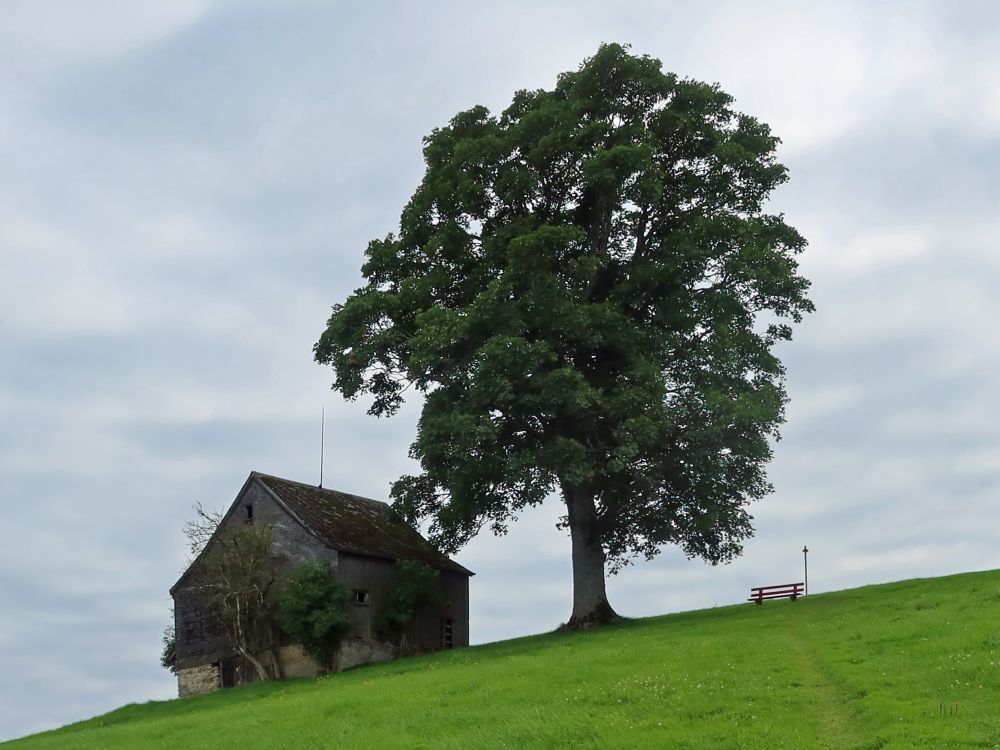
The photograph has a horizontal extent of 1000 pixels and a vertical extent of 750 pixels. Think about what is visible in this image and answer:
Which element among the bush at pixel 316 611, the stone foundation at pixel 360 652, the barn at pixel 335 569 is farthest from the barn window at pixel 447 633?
the bush at pixel 316 611

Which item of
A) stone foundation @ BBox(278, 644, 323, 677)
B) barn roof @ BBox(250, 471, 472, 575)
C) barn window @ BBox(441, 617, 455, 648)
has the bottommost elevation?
stone foundation @ BBox(278, 644, 323, 677)

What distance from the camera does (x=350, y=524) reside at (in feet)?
184

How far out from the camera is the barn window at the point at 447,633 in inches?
2238

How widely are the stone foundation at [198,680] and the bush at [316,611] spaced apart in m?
5.78

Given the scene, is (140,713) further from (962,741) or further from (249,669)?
(962,741)

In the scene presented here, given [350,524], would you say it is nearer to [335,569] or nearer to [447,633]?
[335,569]

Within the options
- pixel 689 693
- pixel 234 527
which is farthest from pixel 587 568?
pixel 689 693

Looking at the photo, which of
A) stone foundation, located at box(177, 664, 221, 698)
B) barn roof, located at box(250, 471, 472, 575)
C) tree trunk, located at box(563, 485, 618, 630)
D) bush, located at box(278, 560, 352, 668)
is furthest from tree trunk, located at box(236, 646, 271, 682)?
tree trunk, located at box(563, 485, 618, 630)

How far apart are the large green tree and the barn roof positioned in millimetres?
7057

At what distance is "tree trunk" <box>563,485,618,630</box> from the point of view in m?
45.4

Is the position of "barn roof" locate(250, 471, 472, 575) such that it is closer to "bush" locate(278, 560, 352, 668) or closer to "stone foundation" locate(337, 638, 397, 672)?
"bush" locate(278, 560, 352, 668)

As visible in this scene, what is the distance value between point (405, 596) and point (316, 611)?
4863mm

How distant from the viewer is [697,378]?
145ft

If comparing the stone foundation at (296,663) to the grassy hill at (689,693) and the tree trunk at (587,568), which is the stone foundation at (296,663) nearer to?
the grassy hill at (689,693)
